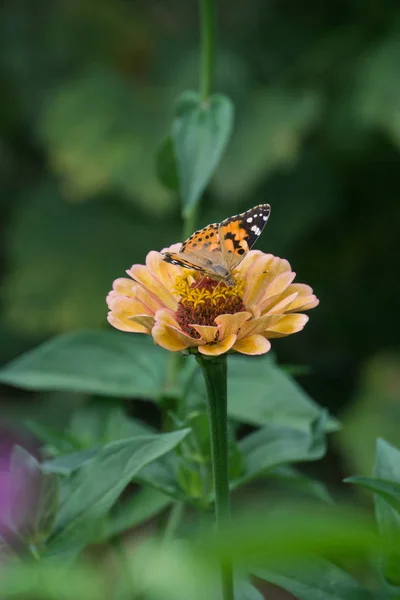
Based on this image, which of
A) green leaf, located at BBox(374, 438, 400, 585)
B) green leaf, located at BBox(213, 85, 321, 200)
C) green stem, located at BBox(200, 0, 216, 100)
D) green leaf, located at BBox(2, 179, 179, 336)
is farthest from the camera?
green leaf, located at BBox(2, 179, 179, 336)

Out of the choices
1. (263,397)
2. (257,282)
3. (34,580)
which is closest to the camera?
(34,580)

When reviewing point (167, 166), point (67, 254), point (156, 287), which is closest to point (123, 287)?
point (156, 287)

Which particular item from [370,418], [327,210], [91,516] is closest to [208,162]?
[91,516]

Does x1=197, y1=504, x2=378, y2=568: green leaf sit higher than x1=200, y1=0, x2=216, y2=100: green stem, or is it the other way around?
x1=200, y1=0, x2=216, y2=100: green stem

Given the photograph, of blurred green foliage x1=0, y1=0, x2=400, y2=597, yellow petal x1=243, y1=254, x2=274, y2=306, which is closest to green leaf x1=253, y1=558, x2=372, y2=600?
yellow petal x1=243, y1=254, x2=274, y2=306

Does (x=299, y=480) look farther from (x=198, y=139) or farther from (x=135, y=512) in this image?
(x=198, y=139)

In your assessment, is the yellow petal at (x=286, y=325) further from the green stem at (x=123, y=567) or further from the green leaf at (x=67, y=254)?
the green leaf at (x=67, y=254)

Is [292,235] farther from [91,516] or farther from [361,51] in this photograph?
[91,516]

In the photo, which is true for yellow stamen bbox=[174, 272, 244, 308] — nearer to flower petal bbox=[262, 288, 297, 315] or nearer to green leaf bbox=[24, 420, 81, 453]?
flower petal bbox=[262, 288, 297, 315]
